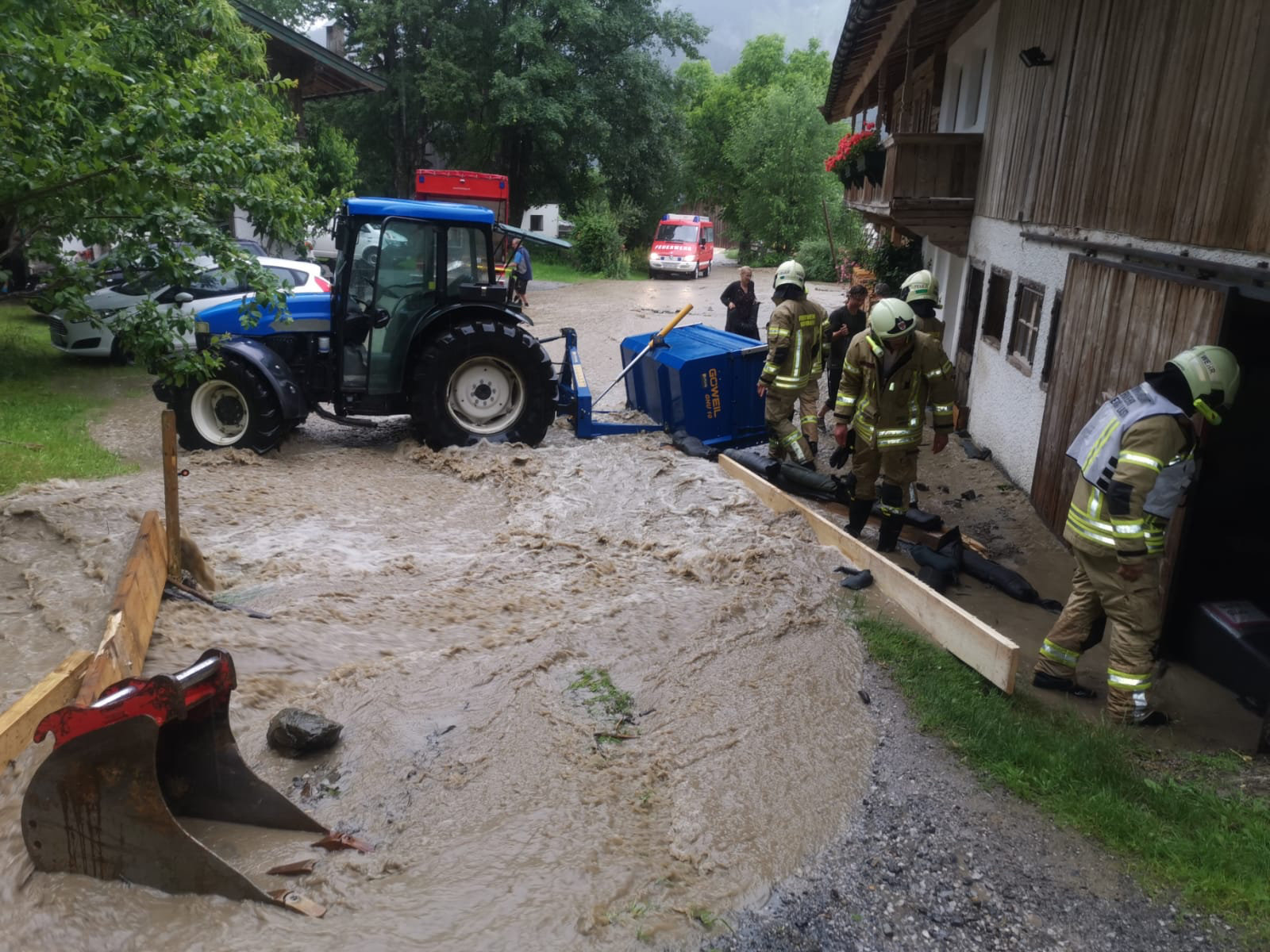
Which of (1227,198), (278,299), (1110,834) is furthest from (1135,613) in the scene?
(278,299)

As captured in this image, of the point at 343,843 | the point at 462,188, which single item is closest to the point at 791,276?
the point at 343,843

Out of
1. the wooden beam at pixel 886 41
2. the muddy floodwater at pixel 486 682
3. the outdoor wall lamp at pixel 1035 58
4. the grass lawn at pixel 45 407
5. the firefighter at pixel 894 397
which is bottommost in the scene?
the grass lawn at pixel 45 407

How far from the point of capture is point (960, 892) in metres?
3.33

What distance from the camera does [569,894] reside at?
335 centimetres

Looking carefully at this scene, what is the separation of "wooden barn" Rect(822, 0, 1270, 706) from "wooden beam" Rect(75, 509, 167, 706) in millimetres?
5159

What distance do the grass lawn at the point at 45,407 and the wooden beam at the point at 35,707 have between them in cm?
440

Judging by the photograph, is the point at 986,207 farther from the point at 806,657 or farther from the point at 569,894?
the point at 569,894

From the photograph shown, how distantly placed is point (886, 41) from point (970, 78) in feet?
4.66

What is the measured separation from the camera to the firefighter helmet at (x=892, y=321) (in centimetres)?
658

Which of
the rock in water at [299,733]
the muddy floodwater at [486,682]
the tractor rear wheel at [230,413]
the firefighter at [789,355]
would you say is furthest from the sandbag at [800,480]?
the rock in water at [299,733]

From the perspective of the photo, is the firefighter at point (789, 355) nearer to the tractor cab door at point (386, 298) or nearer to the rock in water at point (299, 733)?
the tractor cab door at point (386, 298)

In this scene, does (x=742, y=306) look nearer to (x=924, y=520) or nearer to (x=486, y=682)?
(x=924, y=520)

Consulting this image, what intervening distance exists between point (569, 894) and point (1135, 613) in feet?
9.74

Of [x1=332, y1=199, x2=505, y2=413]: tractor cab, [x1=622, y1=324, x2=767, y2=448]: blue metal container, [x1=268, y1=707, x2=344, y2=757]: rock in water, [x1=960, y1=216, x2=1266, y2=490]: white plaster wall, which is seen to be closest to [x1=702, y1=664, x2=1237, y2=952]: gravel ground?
[x1=268, y1=707, x2=344, y2=757]: rock in water
